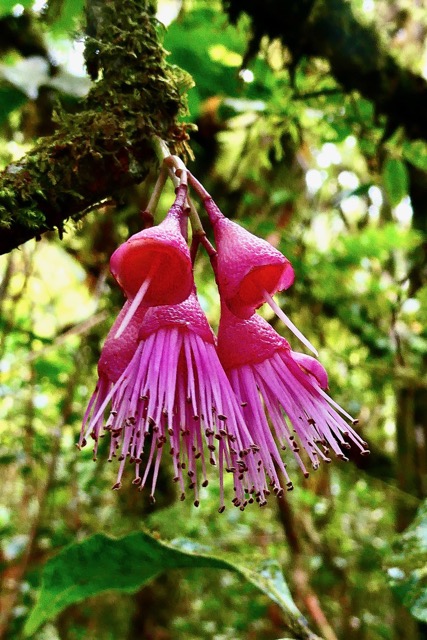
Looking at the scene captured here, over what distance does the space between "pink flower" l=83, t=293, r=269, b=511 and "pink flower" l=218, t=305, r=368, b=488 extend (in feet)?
0.11

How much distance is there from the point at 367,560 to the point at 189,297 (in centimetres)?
307

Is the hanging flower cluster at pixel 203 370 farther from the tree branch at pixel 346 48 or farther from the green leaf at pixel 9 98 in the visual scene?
the green leaf at pixel 9 98

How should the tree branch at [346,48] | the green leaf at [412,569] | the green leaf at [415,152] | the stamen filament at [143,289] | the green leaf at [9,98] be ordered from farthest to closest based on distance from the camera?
the green leaf at [415,152] < the green leaf at [9,98] < the tree branch at [346,48] < the green leaf at [412,569] < the stamen filament at [143,289]

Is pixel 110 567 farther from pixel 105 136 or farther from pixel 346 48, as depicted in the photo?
pixel 346 48

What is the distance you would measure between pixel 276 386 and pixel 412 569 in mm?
669

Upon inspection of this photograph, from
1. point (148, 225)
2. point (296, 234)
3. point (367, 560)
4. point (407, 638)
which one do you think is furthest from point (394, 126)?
point (367, 560)

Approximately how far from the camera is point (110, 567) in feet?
4.09

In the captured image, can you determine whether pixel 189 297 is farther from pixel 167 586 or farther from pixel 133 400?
→ pixel 167 586

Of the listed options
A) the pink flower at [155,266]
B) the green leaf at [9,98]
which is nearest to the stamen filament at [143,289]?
the pink flower at [155,266]

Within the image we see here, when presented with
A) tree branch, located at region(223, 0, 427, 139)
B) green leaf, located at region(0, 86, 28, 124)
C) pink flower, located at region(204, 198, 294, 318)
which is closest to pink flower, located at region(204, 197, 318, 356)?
pink flower, located at region(204, 198, 294, 318)

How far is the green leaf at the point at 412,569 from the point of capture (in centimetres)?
120

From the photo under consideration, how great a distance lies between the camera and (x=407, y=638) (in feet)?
7.76

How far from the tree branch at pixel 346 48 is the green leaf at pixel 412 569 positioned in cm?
123

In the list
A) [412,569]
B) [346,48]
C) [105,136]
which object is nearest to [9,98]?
[346,48]
